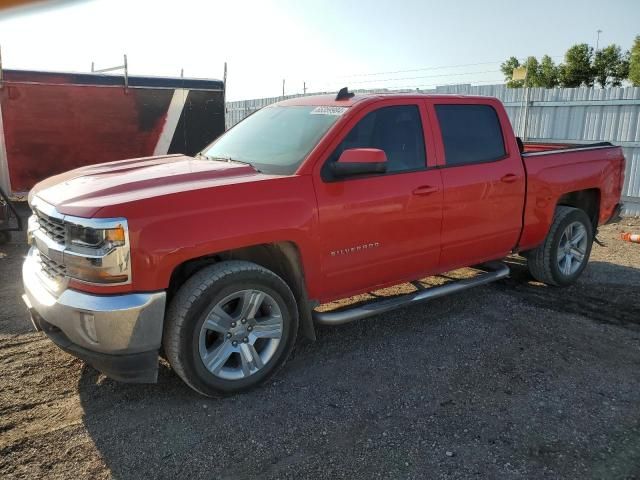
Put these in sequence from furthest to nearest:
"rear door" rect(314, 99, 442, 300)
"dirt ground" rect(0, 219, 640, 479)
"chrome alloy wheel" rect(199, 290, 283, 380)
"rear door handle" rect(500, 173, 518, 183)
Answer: "rear door handle" rect(500, 173, 518, 183), "rear door" rect(314, 99, 442, 300), "chrome alloy wheel" rect(199, 290, 283, 380), "dirt ground" rect(0, 219, 640, 479)

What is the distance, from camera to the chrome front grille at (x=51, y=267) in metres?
3.17

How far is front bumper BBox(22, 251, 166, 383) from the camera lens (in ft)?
9.63

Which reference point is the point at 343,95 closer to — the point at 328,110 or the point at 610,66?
the point at 328,110

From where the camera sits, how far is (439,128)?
4414 millimetres

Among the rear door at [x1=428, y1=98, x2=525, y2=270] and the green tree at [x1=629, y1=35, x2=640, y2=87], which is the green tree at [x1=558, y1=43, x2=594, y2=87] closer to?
the green tree at [x1=629, y1=35, x2=640, y2=87]

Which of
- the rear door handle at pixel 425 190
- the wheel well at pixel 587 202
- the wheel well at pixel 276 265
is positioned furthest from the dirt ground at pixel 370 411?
the wheel well at pixel 587 202

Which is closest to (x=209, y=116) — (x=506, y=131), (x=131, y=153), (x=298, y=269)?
(x=131, y=153)

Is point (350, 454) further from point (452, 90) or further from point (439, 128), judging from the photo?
point (452, 90)

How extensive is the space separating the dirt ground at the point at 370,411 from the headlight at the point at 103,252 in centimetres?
90

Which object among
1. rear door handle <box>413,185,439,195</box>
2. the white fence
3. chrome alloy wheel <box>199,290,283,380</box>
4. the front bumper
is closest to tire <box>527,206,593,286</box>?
rear door handle <box>413,185,439,195</box>

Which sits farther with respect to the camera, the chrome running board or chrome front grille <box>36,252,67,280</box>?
the chrome running board

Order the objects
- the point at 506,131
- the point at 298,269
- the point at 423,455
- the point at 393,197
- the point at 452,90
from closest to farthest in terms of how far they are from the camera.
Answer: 1. the point at 423,455
2. the point at 298,269
3. the point at 393,197
4. the point at 506,131
5. the point at 452,90

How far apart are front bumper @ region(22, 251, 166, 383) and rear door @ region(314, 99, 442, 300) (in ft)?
4.07

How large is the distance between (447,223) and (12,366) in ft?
11.3
